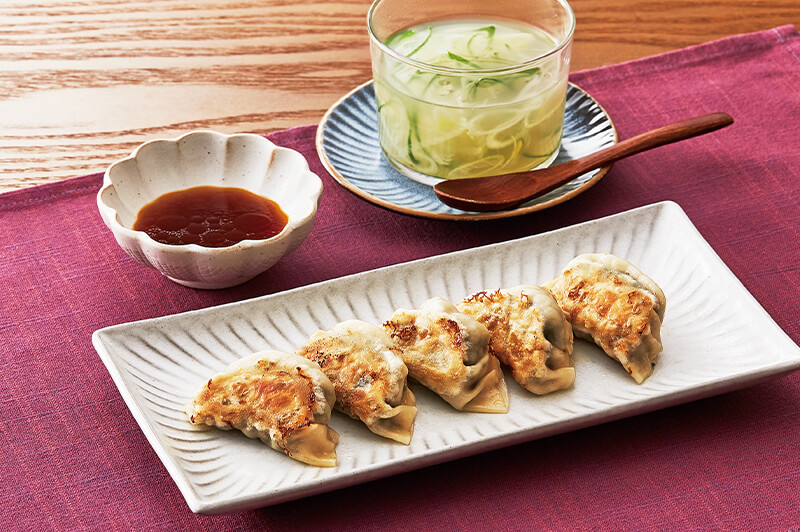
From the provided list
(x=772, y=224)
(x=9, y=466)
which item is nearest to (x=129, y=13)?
(x=9, y=466)

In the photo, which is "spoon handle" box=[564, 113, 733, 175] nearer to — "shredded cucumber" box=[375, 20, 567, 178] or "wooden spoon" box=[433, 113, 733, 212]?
"wooden spoon" box=[433, 113, 733, 212]

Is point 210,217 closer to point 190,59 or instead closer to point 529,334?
point 529,334

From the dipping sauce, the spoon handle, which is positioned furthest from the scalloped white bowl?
the spoon handle


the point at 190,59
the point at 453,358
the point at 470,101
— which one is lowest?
the point at 190,59

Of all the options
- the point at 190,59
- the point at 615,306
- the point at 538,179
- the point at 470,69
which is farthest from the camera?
the point at 190,59

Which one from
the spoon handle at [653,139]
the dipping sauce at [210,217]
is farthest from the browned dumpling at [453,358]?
the spoon handle at [653,139]

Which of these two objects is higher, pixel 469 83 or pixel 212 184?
pixel 469 83

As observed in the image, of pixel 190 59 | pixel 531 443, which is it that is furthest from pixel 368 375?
pixel 190 59
